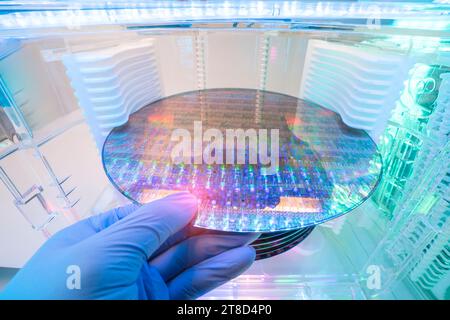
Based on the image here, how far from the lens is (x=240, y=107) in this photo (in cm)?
143

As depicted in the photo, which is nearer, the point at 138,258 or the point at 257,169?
the point at 138,258

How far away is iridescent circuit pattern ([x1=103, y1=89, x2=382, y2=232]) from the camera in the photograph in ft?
2.39

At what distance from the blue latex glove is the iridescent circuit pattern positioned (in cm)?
11

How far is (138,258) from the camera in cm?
64

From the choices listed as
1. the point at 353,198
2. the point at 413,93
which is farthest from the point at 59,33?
the point at 413,93

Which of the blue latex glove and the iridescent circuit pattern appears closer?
the blue latex glove

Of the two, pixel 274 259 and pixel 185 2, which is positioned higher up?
pixel 185 2

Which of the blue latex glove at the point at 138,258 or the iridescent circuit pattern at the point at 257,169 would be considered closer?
the blue latex glove at the point at 138,258

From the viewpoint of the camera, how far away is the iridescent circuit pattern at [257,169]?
0.73m

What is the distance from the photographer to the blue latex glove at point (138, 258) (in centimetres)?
55

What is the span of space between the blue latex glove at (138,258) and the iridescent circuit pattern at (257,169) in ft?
0.36

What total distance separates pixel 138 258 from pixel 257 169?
55 centimetres

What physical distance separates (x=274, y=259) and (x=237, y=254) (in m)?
0.47
